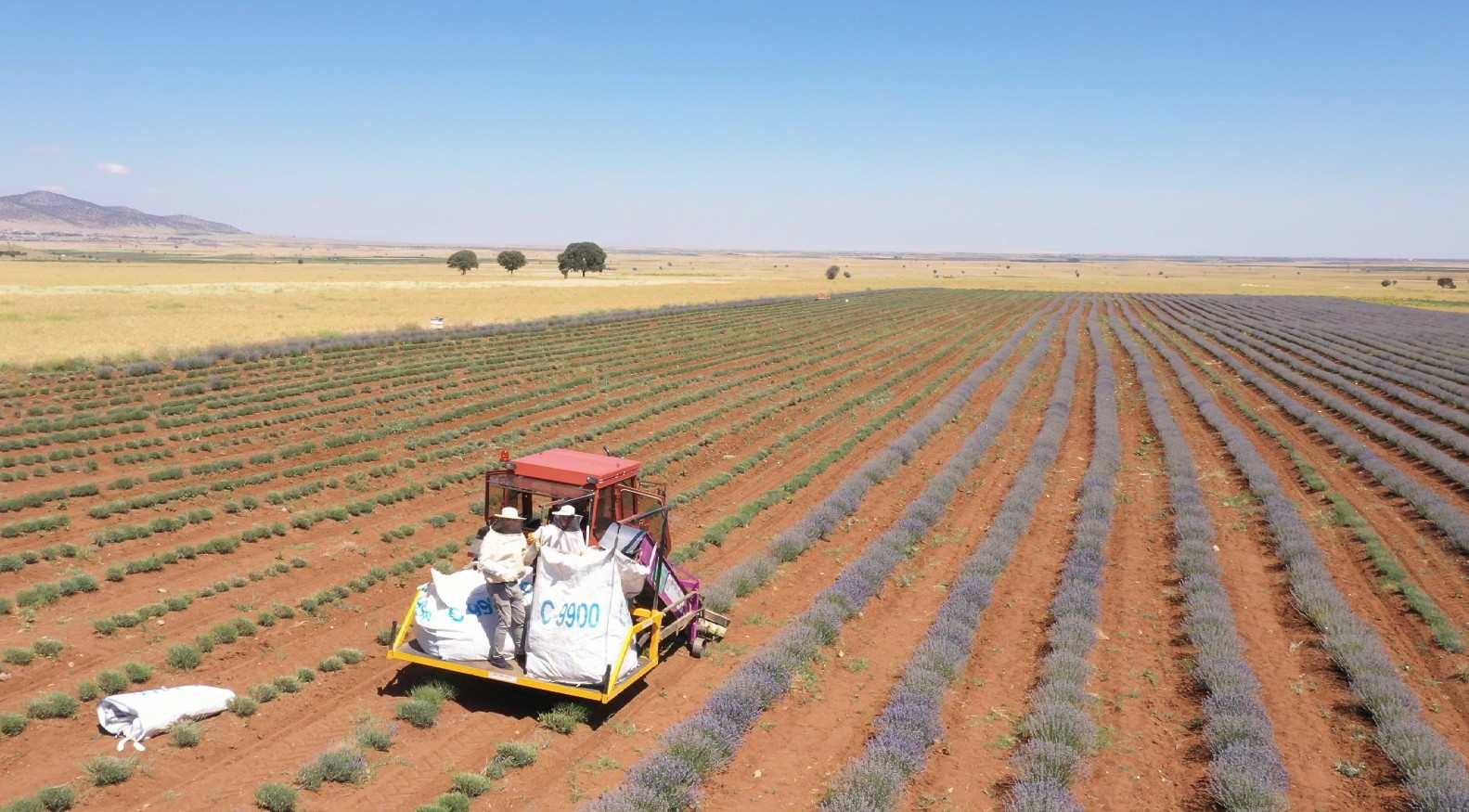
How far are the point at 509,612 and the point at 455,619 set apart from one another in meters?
0.60

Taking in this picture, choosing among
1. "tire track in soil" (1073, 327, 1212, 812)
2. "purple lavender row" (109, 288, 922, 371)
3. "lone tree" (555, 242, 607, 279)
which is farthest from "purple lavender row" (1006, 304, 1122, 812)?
"lone tree" (555, 242, 607, 279)

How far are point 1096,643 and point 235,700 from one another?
930cm

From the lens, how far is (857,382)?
97.1 ft

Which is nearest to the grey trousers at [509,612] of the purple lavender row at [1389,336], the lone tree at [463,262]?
the purple lavender row at [1389,336]

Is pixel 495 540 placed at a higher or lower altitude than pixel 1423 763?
higher

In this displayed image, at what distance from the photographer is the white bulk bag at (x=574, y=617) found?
7.75 metres

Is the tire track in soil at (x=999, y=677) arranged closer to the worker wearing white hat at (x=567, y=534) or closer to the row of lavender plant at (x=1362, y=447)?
the worker wearing white hat at (x=567, y=534)

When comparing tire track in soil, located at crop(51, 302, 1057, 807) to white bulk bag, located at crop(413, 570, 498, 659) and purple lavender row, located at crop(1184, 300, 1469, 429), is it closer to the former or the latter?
white bulk bag, located at crop(413, 570, 498, 659)

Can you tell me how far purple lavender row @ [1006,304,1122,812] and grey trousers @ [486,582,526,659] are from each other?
4.59 meters

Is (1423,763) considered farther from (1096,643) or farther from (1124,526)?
(1124,526)

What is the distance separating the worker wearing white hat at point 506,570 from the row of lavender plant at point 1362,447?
46.6ft

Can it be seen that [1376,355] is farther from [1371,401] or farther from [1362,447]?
[1362,447]

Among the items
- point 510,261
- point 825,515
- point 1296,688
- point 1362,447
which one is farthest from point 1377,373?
point 510,261

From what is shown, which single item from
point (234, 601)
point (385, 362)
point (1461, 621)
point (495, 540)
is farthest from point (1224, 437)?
point (385, 362)
